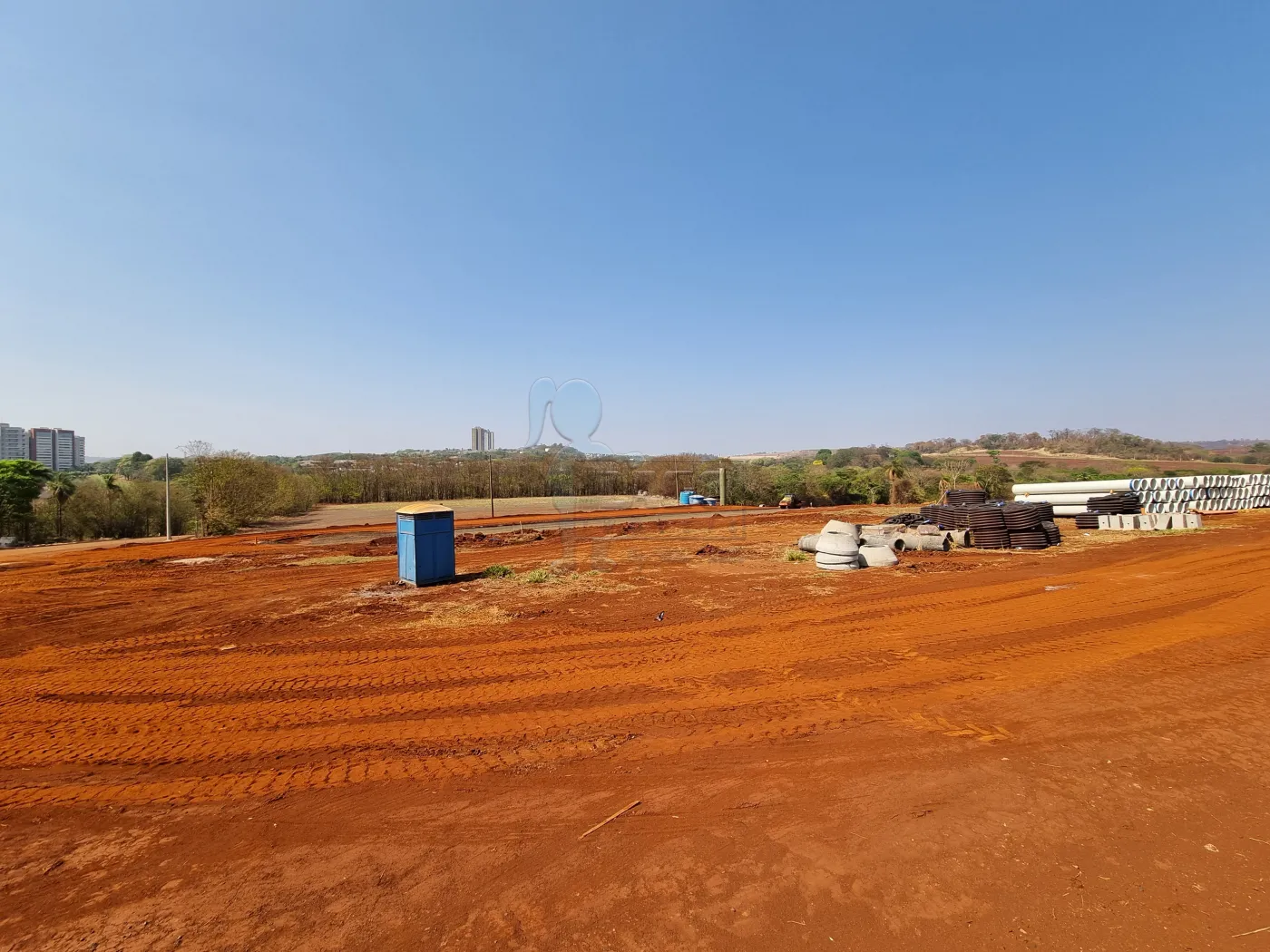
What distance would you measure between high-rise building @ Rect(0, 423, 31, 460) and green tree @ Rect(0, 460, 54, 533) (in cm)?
10265

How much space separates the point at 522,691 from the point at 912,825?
4.02 meters

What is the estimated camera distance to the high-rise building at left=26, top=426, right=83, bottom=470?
10306 cm

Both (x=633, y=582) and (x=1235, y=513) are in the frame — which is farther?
(x=1235, y=513)

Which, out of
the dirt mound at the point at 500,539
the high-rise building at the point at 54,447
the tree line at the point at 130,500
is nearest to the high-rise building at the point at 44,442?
the high-rise building at the point at 54,447

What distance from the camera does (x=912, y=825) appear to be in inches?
144

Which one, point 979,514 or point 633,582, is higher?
point 979,514

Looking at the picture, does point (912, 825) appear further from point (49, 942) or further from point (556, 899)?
point (49, 942)

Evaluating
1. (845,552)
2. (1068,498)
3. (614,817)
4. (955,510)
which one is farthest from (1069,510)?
(614,817)

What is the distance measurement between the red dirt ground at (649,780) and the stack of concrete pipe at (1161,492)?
14725 millimetres

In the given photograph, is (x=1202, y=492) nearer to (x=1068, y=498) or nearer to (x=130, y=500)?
(x=1068, y=498)

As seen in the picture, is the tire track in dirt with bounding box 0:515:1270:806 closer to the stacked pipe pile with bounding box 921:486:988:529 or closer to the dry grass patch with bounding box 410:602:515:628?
the dry grass patch with bounding box 410:602:515:628

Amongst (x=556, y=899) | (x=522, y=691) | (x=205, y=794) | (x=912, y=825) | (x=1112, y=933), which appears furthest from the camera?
(x=522, y=691)

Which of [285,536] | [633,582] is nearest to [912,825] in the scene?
[633,582]

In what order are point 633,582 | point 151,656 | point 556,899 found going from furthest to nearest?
point 633,582, point 151,656, point 556,899
